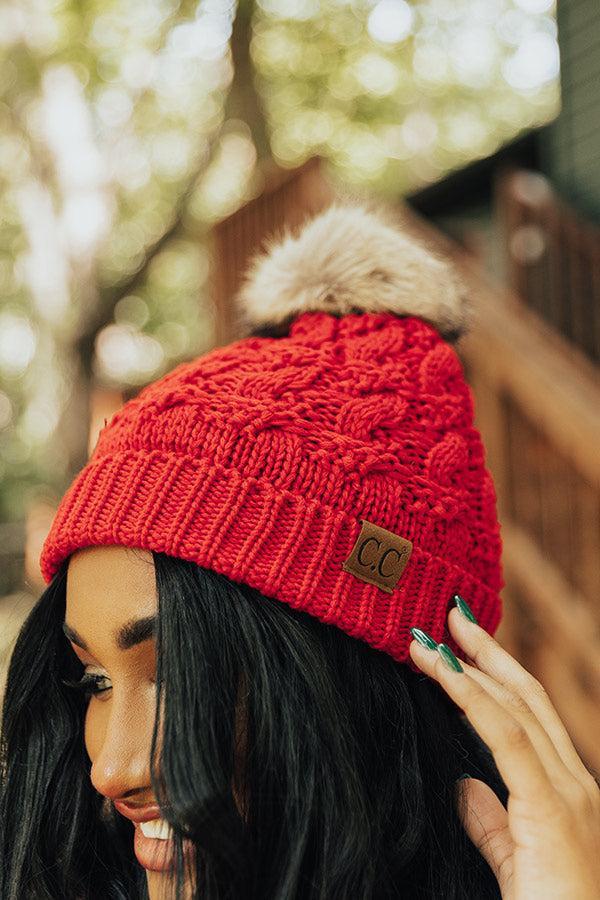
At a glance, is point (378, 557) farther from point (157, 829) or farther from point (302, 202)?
point (302, 202)

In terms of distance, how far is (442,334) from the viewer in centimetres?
203

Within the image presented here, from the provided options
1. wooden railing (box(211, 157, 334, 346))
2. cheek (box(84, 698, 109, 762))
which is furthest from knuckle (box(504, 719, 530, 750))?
wooden railing (box(211, 157, 334, 346))

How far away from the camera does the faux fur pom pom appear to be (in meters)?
1.94

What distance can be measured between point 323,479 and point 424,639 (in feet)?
1.11

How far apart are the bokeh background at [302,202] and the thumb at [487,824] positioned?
44.6 inches

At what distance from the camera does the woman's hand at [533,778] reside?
1.42m

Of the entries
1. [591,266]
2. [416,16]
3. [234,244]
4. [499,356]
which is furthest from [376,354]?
[416,16]

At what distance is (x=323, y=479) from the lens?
1645 millimetres

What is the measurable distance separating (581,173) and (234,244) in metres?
2.71

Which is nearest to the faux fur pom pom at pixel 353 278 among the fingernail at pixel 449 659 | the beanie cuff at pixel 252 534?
the beanie cuff at pixel 252 534

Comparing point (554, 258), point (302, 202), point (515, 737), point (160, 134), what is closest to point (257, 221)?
point (302, 202)

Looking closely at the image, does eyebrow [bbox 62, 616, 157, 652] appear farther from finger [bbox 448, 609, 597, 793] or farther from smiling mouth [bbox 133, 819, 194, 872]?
finger [bbox 448, 609, 597, 793]

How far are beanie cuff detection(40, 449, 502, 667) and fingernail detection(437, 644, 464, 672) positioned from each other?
0.09 meters

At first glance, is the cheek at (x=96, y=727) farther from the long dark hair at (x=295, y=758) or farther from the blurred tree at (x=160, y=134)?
the blurred tree at (x=160, y=134)
